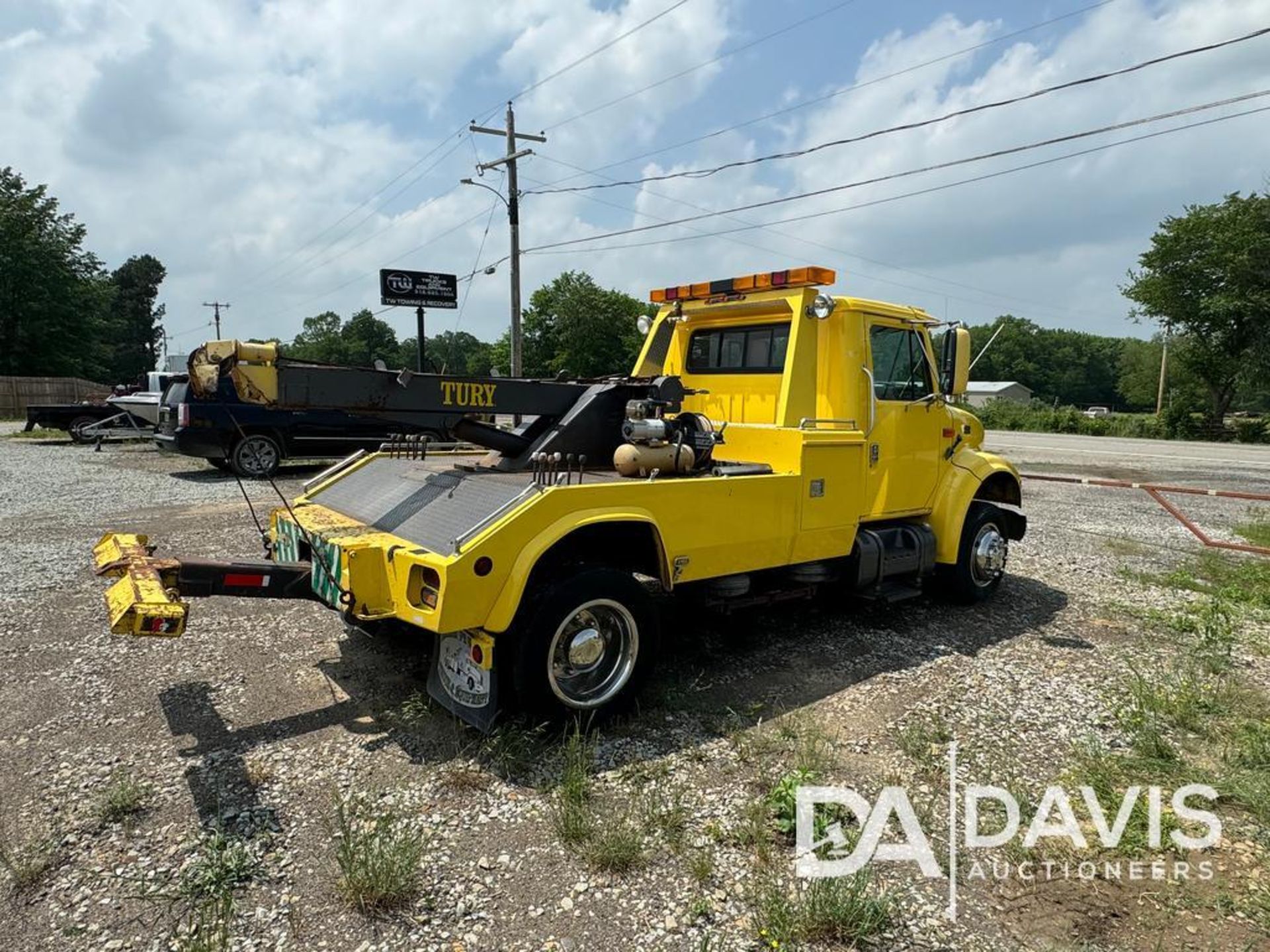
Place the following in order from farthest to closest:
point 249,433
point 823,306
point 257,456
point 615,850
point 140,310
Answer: point 140,310 → point 257,456 → point 249,433 → point 823,306 → point 615,850

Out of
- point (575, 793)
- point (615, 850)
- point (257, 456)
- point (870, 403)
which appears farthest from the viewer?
point (257, 456)

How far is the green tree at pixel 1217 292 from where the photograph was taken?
1312 inches

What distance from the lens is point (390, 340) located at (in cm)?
9394

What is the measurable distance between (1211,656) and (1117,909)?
3.35 metres

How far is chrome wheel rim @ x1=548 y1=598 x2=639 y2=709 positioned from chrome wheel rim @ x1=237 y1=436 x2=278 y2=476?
37.7 ft

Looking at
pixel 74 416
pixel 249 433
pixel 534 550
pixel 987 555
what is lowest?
pixel 987 555

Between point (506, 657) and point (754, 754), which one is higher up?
point (506, 657)

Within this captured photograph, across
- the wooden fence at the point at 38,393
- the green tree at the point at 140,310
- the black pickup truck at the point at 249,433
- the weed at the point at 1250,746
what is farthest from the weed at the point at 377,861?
the green tree at the point at 140,310

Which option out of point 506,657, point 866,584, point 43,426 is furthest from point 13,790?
point 43,426

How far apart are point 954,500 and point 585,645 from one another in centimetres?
373

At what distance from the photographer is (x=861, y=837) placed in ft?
10.4

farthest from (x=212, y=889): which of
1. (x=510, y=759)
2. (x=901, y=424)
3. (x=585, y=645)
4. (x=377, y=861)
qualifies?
(x=901, y=424)

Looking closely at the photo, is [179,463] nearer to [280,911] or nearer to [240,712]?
[240,712]

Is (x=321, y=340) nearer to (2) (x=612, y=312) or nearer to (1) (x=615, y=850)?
(2) (x=612, y=312)
